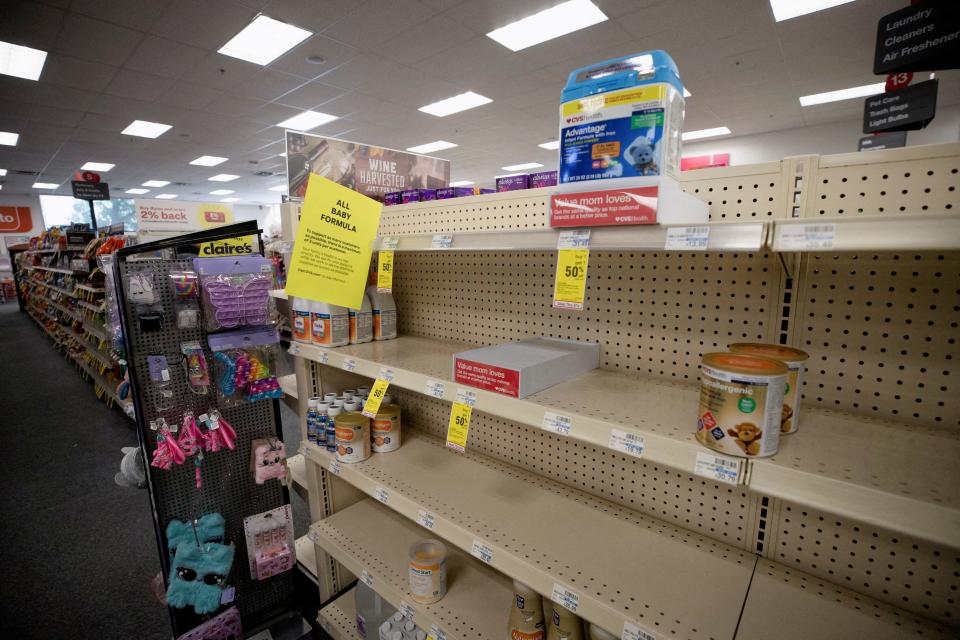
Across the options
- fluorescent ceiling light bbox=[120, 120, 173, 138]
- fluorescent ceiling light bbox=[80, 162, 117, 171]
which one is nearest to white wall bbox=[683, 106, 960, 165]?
fluorescent ceiling light bbox=[120, 120, 173, 138]

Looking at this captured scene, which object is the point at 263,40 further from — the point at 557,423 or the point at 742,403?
the point at 742,403

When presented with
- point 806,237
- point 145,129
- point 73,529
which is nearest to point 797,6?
point 806,237

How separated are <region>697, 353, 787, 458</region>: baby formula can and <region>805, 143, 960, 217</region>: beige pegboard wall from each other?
1.34 feet

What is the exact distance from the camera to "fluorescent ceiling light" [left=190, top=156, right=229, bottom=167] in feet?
31.8

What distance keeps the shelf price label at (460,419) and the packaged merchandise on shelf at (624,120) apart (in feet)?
1.94

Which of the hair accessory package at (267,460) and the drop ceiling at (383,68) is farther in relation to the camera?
the drop ceiling at (383,68)

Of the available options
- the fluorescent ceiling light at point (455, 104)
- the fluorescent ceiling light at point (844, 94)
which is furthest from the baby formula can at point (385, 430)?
the fluorescent ceiling light at point (844, 94)

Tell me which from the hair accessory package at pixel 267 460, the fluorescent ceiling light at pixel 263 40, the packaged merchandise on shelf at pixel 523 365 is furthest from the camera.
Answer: the fluorescent ceiling light at pixel 263 40

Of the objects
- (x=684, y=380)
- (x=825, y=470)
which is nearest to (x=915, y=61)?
(x=684, y=380)

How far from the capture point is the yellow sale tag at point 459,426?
3.77 ft

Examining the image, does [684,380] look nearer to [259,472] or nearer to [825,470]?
[825,470]

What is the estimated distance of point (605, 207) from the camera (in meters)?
→ 0.86

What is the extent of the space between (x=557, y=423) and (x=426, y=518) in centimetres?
62

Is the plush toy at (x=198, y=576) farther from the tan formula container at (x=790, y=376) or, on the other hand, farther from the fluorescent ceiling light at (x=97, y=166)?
the fluorescent ceiling light at (x=97, y=166)
